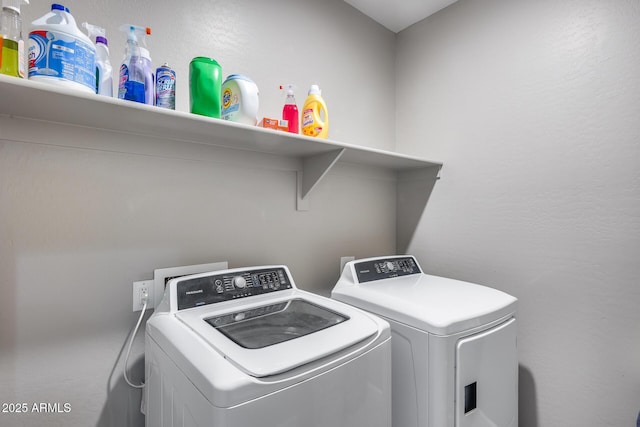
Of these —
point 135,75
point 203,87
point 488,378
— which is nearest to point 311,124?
point 203,87

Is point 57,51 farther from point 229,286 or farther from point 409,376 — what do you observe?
point 409,376

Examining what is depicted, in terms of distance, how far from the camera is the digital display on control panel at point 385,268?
166 centimetres

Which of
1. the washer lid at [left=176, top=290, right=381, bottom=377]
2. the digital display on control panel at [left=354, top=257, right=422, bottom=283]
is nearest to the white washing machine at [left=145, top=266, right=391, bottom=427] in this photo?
the washer lid at [left=176, top=290, right=381, bottom=377]

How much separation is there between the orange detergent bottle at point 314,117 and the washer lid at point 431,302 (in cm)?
79

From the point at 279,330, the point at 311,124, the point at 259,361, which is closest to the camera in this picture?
the point at 259,361

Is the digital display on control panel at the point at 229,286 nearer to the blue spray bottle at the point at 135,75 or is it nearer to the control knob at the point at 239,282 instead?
the control knob at the point at 239,282

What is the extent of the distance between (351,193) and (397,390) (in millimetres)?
1188

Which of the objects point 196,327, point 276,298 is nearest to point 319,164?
point 276,298

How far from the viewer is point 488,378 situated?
124cm

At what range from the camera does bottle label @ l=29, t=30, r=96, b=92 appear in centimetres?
88

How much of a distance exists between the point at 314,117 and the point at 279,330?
1060 millimetres

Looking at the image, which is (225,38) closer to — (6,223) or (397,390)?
(6,223)

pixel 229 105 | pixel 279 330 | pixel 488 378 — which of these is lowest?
pixel 488 378

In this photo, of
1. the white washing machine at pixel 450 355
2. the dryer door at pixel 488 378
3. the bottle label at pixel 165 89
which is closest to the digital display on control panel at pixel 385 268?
the white washing machine at pixel 450 355
